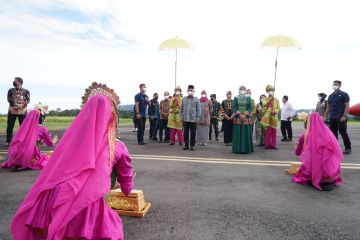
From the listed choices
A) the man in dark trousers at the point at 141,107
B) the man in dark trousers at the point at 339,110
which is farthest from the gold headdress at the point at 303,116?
the man in dark trousers at the point at 141,107

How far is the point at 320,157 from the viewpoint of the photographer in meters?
5.84

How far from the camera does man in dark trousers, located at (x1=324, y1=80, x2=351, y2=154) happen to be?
989cm

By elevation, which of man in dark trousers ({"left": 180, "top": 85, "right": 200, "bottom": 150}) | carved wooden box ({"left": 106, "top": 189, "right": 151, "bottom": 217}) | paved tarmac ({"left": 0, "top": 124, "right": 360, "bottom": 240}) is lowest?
paved tarmac ({"left": 0, "top": 124, "right": 360, "bottom": 240})

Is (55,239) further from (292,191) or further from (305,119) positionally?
(305,119)

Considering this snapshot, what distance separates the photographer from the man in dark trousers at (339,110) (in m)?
9.89

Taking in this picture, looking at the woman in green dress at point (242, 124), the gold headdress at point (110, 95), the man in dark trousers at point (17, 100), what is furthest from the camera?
the man in dark trousers at point (17, 100)

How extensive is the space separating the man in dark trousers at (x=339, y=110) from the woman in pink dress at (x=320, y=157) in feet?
14.8

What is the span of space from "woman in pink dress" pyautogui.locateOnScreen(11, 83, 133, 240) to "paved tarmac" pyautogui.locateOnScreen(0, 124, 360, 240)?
1079mm

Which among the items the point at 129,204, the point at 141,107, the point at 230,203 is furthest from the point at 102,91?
the point at 141,107

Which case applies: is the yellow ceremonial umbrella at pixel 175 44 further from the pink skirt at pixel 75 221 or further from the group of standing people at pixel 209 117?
the pink skirt at pixel 75 221

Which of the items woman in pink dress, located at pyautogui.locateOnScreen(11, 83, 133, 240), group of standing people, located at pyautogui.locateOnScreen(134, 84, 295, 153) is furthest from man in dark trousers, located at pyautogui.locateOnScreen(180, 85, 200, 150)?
woman in pink dress, located at pyautogui.locateOnScreen(11, 83, 133, 240)

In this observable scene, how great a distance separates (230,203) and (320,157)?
7.10ft

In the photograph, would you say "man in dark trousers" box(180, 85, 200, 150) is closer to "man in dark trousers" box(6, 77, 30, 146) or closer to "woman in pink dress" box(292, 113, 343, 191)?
"woman in pink dress" box(292, 113, 343, 191)

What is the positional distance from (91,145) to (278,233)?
99.1 inches
